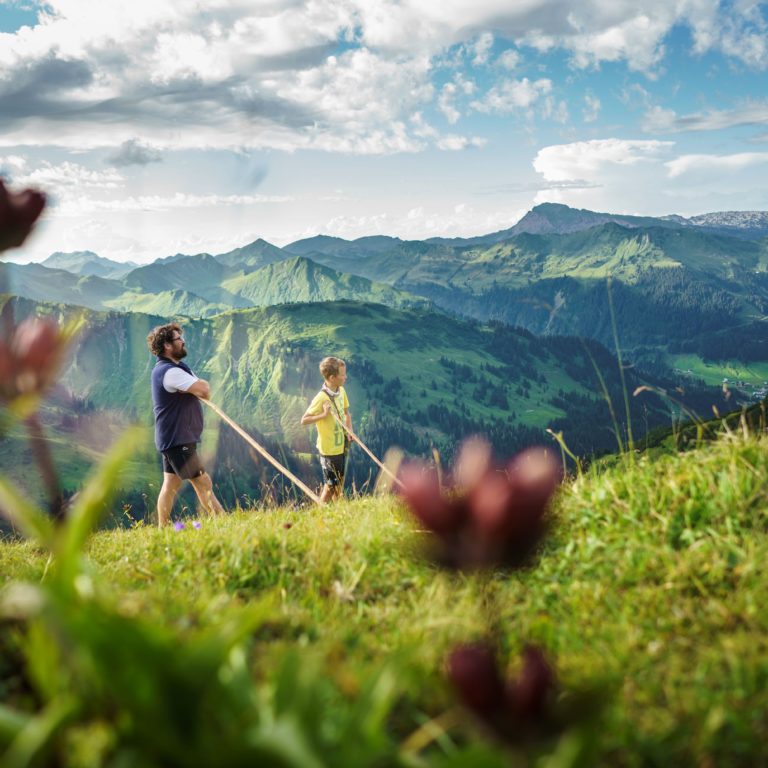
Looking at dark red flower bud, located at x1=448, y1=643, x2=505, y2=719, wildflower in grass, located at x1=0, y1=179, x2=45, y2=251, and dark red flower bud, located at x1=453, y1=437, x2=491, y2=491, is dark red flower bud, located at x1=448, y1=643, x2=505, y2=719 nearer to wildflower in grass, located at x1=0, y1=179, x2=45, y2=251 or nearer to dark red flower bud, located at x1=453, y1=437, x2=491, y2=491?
dark red flower bud, located at x1=453, y1=437, x2=491, y2=491

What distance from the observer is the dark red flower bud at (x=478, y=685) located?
1.82 meters

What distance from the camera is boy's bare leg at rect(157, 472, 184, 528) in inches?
418

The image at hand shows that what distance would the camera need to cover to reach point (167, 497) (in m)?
11.0

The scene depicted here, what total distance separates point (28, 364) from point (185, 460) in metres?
9.48

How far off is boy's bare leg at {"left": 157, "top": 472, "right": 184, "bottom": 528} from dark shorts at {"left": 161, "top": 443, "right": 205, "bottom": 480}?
26 centimetres

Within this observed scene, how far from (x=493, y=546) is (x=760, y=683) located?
7.58ft

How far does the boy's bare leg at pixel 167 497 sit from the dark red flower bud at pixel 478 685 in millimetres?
9318

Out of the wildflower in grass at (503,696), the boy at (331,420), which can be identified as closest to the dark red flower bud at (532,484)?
the wildflower in grass at (503,696)

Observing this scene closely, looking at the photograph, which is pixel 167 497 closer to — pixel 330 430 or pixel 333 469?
pixel 333 469

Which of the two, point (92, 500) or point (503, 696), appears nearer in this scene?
point (503, 696)

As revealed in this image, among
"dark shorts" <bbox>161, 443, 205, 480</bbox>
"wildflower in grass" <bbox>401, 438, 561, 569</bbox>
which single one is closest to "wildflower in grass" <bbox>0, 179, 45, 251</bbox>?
"wildflower in grass" <bbox>401, 438, 561, 569</bbox>

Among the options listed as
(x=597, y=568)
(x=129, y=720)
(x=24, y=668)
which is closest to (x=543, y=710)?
(x=129, y=720)

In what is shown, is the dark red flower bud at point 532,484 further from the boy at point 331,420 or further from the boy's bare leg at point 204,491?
the boy at point 331,420

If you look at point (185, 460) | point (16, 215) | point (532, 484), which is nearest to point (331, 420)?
point (185, 460)
